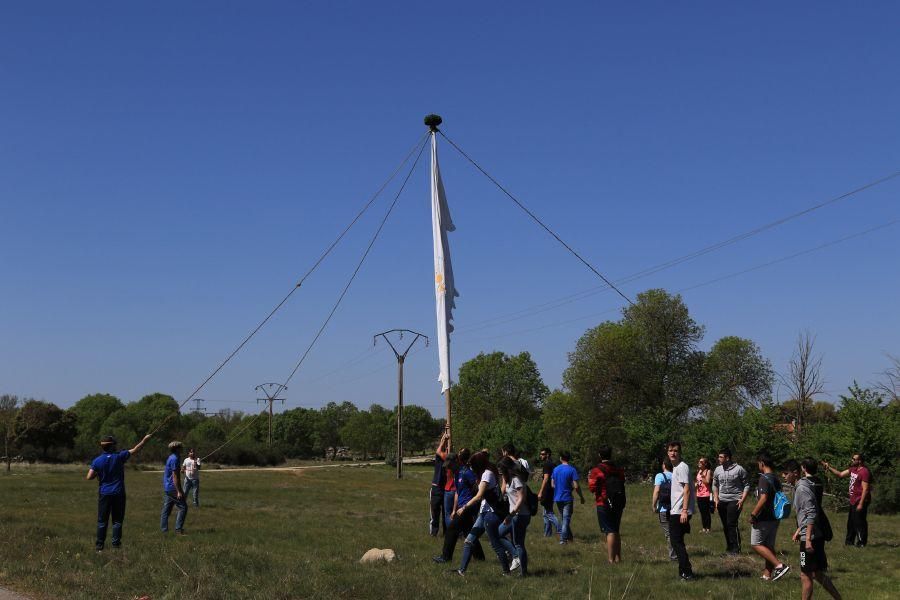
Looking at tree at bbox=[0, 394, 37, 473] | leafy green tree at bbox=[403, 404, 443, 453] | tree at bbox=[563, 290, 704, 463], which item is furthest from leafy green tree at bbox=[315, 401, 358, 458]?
tree at bbox=[563, 290, 704, 463]

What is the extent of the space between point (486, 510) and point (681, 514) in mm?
2894

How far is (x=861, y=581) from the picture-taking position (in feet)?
38.7

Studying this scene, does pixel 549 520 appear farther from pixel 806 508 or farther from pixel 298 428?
pixel 298 428

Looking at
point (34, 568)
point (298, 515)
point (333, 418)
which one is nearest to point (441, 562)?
point (34, 568)

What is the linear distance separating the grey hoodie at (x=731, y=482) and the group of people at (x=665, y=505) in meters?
0.02

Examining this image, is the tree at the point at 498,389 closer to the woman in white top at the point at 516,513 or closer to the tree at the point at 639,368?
the tree at the point at 639,368

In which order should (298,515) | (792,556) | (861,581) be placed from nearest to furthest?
(861,581) < (792,556) < (298,515)

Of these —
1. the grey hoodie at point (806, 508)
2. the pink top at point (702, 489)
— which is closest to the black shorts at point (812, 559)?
the grey hoodie at point (806, 508)

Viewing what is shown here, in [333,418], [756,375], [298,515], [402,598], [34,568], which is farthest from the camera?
[333,418]

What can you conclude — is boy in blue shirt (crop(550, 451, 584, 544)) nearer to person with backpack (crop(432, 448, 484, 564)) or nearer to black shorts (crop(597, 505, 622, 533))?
black shorts (crop(597, 505, 622, 533))

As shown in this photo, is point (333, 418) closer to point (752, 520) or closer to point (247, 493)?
point (247, 493)

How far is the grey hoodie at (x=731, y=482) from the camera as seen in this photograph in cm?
1434

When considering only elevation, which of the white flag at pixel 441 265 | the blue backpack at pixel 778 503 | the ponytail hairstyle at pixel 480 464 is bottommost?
the blue backpack at pixel 778 503

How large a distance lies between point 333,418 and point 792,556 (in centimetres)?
15871
